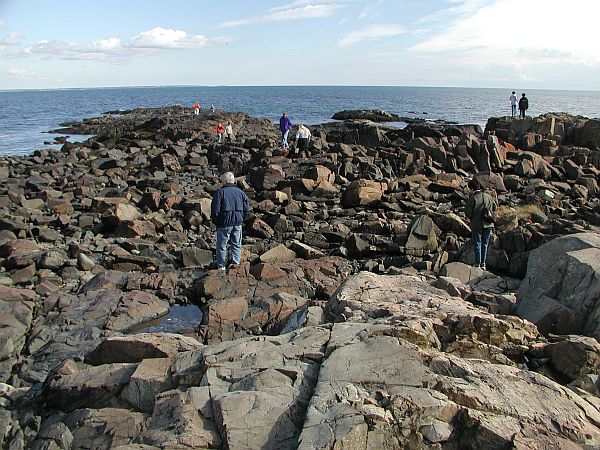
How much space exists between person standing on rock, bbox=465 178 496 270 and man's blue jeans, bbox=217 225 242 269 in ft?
17.7

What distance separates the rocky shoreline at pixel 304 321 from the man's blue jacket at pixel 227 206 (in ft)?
3.78

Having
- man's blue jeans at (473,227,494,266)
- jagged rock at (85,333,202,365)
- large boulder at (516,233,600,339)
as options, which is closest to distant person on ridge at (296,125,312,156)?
man's blue jeans at (473,227,494,266)

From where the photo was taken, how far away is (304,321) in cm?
732

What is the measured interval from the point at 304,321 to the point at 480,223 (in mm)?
5949

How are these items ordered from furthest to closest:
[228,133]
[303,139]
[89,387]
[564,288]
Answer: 1. [228,133]
2. [303,139]
3. [564,288]
4. [89,387]

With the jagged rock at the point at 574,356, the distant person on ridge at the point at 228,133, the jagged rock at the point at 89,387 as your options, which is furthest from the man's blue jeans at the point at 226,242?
the distant person on ridge at the point at 228,133

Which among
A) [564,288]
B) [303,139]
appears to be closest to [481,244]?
[564,288]

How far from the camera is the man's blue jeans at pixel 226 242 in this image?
11.3m

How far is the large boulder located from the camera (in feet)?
22.9

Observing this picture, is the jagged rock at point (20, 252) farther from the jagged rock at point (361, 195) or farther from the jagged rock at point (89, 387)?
the jagged rock at point (361, 195)

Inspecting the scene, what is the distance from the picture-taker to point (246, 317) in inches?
355

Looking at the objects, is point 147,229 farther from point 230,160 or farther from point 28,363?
point 230,160

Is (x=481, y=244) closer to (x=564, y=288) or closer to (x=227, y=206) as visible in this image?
(x=564, y=288)

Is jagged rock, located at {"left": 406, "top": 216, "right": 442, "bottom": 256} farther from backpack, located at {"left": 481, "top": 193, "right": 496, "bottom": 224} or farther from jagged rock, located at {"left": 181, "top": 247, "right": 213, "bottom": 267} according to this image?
jagged rock, located at {"left": 181, "top": 247, "right": 213, "bottom": 267}
